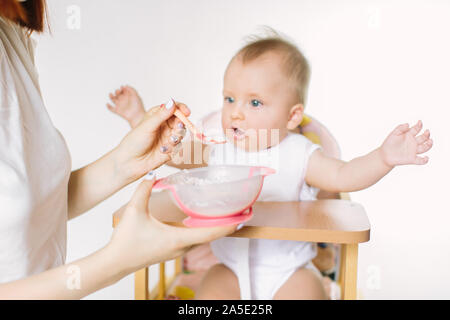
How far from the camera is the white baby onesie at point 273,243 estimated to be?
106 centimetres

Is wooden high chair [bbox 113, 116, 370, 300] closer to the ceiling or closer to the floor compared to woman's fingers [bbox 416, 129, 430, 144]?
closer to the floor

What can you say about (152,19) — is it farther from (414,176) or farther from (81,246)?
(414,176)

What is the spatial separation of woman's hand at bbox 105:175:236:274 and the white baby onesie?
0.44 m

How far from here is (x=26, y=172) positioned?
671 mm

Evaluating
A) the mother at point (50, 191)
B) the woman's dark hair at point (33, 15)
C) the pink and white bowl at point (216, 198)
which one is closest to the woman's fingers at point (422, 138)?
the pink and white bowl at point (216, 198)

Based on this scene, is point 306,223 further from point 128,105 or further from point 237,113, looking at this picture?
→ point 128,105

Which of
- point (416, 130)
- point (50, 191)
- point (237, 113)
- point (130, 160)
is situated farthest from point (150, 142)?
point (416, 130)

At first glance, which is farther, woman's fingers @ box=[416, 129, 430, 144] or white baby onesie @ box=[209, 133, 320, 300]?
white baby onesie @ box=[209, 133, 320, 300]

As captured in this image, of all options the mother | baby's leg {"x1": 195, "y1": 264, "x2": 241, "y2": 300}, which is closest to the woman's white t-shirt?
the mother

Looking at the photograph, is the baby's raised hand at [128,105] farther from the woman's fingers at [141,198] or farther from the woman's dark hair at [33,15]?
the woman's fingers at [141,198]

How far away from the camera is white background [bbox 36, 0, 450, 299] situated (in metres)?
1.35

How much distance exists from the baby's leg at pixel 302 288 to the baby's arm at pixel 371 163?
0.78 feet

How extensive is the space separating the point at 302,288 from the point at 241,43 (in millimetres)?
776

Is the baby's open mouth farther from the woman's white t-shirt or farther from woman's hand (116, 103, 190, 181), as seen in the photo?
the woman's white t-shirt
